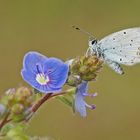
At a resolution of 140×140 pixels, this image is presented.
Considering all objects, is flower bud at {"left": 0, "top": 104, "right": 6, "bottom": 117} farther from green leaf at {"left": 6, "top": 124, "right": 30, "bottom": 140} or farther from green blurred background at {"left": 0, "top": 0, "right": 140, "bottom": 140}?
green blurred background at {"left": 0, "top": 0, "right": 140, "bottom": 140}

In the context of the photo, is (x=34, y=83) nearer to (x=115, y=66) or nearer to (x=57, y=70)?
(x=57, y=70)

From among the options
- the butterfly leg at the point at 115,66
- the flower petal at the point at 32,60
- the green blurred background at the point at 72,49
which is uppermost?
the flower petal at the point at 32,60

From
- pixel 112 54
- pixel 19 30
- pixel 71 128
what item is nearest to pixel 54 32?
pixel 19 30

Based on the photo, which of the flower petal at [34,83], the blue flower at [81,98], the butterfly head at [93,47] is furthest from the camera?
the butterfly head at [93,47]

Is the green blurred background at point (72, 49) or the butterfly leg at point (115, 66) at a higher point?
the butterfly leg at point (115, 66)

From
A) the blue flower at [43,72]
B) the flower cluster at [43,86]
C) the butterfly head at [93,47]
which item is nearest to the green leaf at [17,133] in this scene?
the flower cluster at [43,86]

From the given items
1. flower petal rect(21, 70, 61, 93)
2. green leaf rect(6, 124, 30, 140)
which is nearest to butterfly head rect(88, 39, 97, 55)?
flower petal rect(21, 70, 61, 93)

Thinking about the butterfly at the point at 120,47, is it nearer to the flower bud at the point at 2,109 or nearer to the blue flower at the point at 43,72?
the blue flower at the point at 43,72
